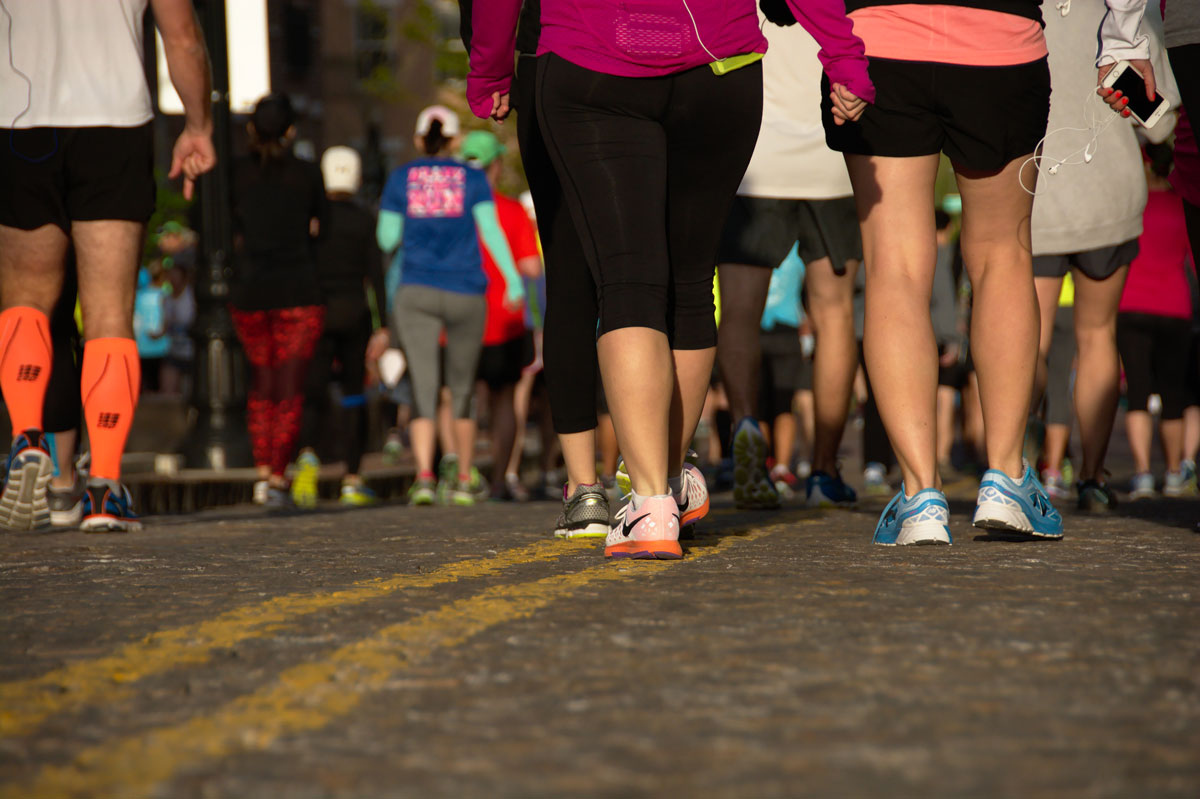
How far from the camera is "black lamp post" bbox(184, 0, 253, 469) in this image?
37.0 feet

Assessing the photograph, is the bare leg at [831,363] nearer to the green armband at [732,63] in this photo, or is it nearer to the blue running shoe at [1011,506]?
the blue running shoe at [1011,506]

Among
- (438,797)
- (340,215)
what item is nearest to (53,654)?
(438,797)

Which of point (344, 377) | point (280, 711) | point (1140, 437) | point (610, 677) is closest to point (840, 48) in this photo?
point (610, 677)

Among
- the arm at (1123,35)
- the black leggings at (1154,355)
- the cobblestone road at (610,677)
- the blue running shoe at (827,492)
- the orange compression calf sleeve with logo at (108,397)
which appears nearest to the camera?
the cobblestone road at (610,677)

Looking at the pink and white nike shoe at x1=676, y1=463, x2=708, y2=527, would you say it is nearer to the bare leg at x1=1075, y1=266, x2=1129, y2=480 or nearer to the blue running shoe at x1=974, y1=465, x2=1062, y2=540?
the blue running shoe at x1=974, y1=465, x2=1062, y2=540

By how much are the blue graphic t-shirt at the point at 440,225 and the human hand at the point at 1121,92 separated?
4.81 metres

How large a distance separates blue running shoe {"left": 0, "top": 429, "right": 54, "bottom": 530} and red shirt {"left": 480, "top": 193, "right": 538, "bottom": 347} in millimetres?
4543

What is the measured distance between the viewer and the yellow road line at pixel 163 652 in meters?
2.42

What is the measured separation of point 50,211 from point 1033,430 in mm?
4440

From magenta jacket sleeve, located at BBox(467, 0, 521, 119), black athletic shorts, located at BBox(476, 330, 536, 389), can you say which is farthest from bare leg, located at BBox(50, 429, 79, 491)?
black athletic shorts, located at BBox(476, 330, 536, 389)

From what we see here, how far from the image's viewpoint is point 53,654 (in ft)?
9.32

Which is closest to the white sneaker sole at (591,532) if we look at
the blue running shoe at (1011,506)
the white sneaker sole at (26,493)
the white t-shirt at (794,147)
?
the blue running shoe at (1011,506)

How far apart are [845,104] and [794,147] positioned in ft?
9.15

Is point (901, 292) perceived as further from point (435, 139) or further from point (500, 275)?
point (500, 275)
